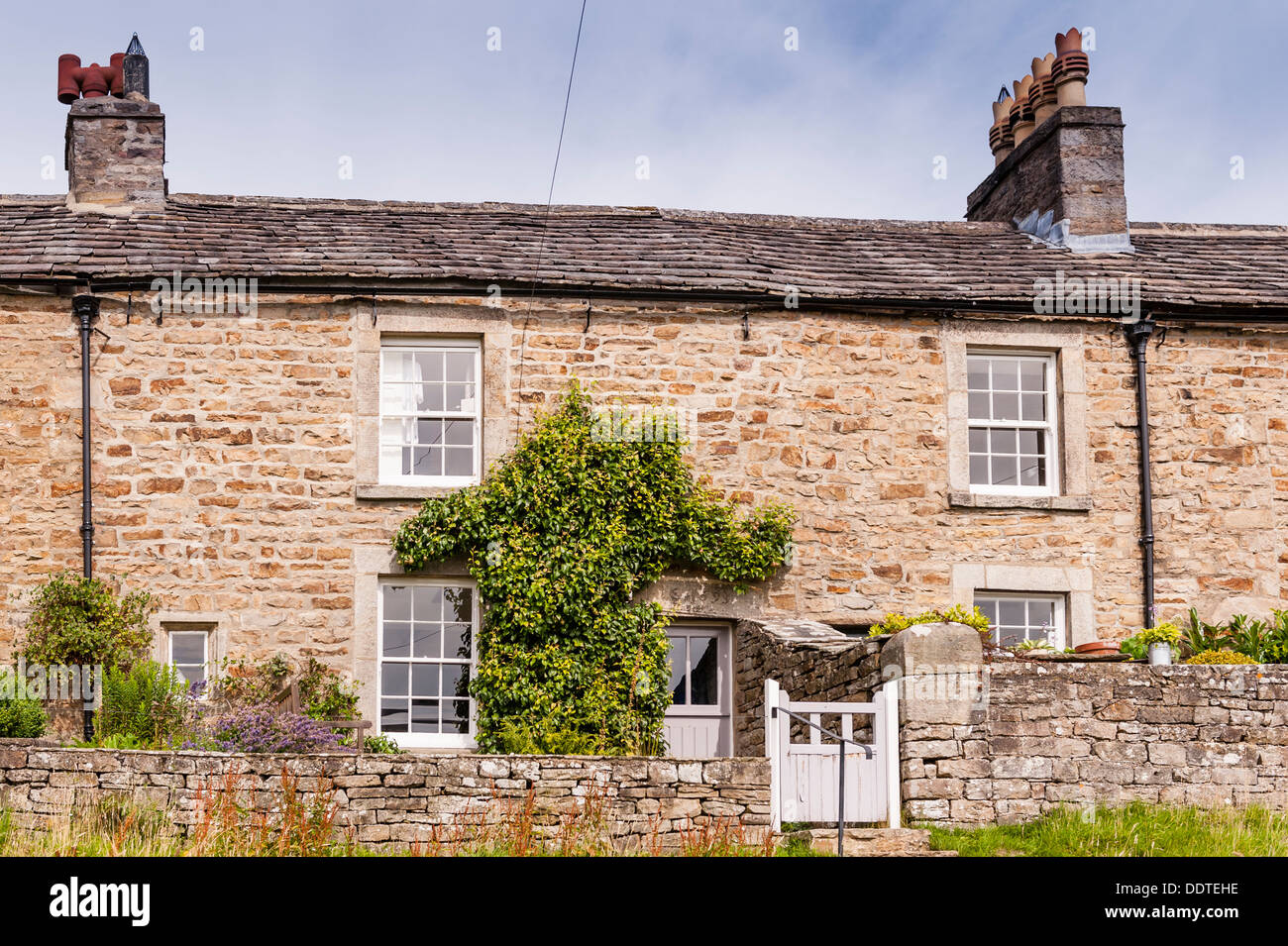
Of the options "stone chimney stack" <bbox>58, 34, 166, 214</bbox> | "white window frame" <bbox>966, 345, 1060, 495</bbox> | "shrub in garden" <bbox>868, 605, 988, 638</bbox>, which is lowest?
"shrub in garden" <bbox>868, 605, 988, 638</bbox>

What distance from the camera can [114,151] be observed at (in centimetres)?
1645

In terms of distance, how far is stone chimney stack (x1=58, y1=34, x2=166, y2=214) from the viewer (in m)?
16.2

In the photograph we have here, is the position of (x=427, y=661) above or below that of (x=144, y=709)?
above

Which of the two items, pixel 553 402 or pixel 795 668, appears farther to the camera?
pixel 553 402

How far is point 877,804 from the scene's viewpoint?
11531mm

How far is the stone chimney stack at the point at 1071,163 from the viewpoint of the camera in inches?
677

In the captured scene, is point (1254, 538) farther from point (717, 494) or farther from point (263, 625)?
point (263, 625)

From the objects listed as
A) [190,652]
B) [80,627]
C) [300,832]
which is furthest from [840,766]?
[80,627]

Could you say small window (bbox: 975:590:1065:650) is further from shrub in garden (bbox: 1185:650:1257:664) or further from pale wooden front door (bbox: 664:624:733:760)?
pale wooden front door (bbox: 664:624:733:760)

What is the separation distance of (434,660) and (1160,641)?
21.3 ft

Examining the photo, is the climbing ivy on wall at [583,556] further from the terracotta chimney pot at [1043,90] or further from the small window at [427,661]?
the terracotta chimney pot at [1043,90]

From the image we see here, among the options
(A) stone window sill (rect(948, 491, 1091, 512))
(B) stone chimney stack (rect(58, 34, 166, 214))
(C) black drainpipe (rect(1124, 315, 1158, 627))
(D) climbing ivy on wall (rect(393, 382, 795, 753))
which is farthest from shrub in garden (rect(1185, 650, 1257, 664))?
(B) stone chimney stack (rect(58, 34, 166, 214))

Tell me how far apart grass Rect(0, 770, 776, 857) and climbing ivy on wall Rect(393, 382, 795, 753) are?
9.11ft

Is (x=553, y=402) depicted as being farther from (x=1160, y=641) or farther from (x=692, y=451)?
(x=1160, y=641)
